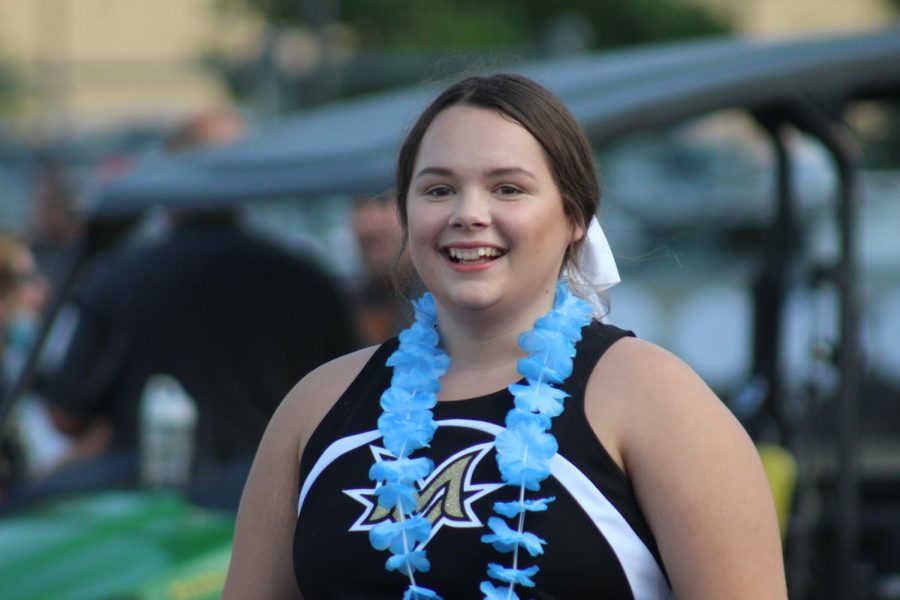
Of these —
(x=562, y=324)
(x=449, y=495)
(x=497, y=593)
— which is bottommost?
(x=497, y=593)

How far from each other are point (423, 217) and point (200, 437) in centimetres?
202

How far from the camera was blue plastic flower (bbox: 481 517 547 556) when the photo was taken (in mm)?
1651

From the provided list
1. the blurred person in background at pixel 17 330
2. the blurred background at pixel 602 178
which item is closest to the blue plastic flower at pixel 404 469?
the blurred background at pixel 602 178

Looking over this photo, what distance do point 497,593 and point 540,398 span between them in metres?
0.23

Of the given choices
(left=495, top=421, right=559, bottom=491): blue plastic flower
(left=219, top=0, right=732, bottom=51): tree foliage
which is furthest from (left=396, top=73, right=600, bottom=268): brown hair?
(left=219, top=0, right=732, bottom=51): tree foliage

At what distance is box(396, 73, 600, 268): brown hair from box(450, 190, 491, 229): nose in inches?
4.1

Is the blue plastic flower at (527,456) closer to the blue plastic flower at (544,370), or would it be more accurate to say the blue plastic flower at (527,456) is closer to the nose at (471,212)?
the blue plastic flower at (544,370)

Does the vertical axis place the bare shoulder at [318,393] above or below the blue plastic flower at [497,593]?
above

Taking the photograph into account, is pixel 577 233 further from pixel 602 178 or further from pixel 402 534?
pixel 402 534

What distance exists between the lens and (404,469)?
1740 millimetres

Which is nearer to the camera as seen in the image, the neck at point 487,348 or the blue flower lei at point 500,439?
the blue flower lei at point 500,439

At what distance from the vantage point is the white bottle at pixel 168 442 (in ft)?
12.0

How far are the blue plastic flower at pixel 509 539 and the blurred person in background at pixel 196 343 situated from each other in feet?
6.75

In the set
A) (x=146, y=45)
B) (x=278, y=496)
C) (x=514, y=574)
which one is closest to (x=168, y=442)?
(x=278, y=496)
